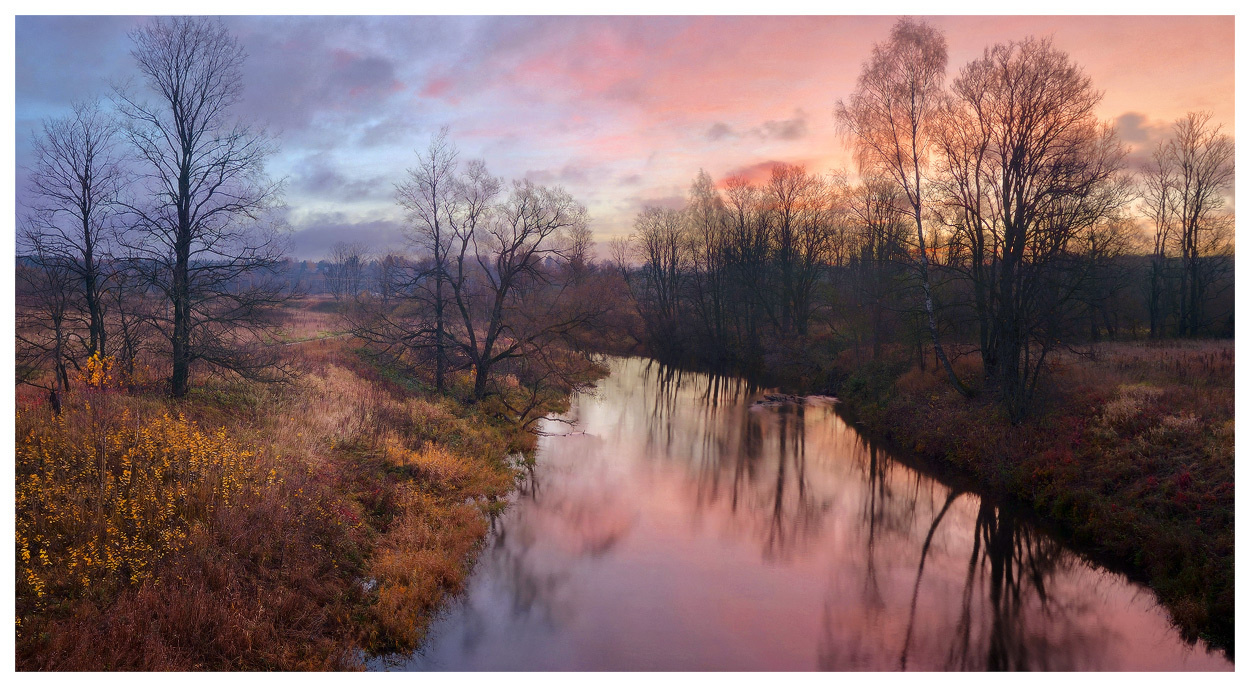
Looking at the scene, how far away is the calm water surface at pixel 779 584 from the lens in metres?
7.68

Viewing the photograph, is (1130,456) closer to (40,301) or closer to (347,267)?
(40,301)

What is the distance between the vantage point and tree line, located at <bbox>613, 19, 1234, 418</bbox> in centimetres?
1448

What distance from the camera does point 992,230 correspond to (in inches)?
609

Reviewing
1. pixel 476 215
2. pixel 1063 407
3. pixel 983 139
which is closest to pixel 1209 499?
pixel 1063 407

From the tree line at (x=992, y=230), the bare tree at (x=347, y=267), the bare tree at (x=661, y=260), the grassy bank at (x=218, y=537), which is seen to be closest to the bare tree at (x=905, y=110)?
the tree line at (x=992, y=230)

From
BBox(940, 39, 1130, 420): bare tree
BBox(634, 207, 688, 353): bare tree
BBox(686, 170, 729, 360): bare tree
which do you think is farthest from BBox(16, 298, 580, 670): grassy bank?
BBox(634, 207, 688, 353): bare tree

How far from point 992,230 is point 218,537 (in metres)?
18.3

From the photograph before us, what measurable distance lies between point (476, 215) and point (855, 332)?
1939cm

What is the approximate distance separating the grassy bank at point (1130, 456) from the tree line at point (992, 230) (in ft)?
3.68

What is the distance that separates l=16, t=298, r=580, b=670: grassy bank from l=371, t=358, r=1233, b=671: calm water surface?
2.79ft

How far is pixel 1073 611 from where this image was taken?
28.0 feet

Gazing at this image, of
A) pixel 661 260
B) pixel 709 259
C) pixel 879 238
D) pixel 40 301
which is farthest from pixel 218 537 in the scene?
pixel 661 260

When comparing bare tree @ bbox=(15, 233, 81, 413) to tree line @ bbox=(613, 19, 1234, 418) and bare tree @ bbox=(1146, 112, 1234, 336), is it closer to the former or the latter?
tree line @ bbox=(613, 19, 1234, 418)
